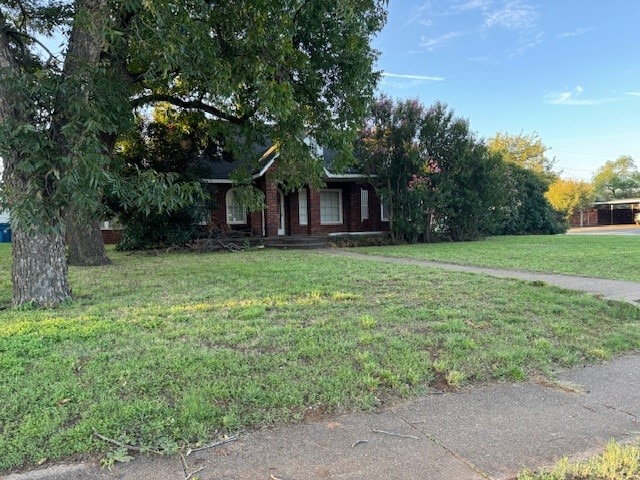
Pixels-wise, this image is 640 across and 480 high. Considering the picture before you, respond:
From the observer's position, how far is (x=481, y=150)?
720 inches

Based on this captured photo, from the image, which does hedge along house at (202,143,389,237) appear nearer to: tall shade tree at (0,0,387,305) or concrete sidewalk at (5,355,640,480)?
tall shade tree at (0,0,387,305)

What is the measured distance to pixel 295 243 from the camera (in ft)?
57.2

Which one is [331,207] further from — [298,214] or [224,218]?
[224,218]

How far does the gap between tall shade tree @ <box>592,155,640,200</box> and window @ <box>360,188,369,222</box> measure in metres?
65.2

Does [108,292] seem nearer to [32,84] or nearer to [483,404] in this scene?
[32,84]

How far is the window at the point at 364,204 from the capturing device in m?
21.3

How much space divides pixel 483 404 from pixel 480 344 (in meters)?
1.27

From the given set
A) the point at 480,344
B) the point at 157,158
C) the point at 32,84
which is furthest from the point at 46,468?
the point at 157,158

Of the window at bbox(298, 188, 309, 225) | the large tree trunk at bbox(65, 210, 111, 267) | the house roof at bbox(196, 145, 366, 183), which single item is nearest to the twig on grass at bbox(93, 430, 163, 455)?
the large tree trunk at bbox(65, 210, 111, 267)

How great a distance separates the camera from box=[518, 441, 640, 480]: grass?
92.0 inches

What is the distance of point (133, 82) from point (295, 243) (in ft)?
27.4

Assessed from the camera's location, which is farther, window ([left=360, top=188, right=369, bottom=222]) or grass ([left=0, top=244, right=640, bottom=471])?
window ([left=360, top=188, right=369, bottom=222])

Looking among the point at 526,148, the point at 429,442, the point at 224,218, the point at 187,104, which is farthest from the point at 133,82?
the point at 526,148

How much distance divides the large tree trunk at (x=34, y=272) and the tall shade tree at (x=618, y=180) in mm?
81046
